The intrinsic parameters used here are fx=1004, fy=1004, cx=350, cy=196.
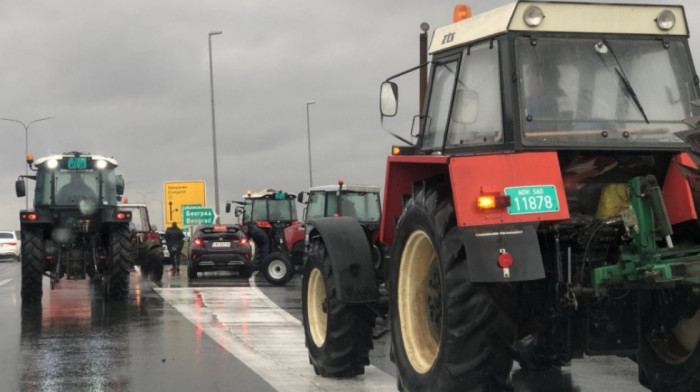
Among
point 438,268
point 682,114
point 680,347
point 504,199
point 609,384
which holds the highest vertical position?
point 682,114

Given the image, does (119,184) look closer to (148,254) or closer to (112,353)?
(148,254)

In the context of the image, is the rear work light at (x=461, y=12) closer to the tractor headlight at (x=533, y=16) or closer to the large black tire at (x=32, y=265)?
the tractor headlight at (x=533, y=16)

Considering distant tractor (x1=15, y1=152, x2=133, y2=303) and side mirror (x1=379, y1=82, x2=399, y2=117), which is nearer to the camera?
side mirror (x1=379, y1=82, x2=399, y2=117)

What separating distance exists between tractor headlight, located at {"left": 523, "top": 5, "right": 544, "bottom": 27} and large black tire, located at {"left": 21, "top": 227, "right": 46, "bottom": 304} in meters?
13.5

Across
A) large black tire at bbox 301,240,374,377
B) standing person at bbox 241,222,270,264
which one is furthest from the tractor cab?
standing person at bbox 241,222,270,264

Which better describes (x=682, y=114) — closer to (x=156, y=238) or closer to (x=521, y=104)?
(x=521, y=104)

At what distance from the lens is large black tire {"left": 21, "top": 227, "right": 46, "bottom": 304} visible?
1792cm

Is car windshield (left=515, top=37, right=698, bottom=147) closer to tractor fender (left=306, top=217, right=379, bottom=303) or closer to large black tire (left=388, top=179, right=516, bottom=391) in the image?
large black tire (left=388, top=179, right=516, bottom=391)

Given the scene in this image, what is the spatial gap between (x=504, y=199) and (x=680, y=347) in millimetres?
1817

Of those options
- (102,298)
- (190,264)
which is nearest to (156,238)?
(190,264)

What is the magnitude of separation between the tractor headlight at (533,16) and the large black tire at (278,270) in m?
17.5

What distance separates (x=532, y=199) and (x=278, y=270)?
59.4 ft

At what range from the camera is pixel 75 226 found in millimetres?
19281

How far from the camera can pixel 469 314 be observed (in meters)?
5.91
